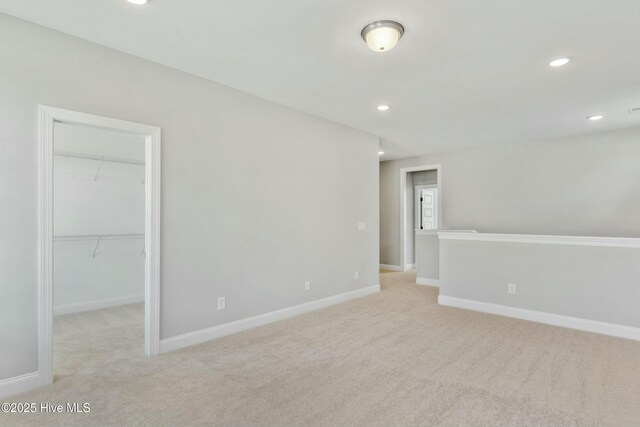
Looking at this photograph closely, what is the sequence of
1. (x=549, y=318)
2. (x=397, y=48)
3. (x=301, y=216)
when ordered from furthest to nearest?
(x=301, y=216), (x=549, y=318), (x=397, y=48)

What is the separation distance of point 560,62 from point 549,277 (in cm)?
246

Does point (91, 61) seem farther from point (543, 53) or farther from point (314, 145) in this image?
point (543, 53)

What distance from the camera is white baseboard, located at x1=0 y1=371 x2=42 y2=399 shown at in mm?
2299

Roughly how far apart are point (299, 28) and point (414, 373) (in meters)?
2.75

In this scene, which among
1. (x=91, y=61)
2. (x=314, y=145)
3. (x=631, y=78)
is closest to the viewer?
(x=91, y=61)

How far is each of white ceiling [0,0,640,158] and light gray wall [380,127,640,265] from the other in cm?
123

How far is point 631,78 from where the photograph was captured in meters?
3.26

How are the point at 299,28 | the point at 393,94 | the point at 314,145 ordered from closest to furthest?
the point at 299,28 → the point at 393,94 → the point at 314,145

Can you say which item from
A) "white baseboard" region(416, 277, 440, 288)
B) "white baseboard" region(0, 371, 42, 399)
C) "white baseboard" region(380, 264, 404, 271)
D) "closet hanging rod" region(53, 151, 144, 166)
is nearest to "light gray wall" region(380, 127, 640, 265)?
"white baseboard" region(416, 277, 440, 288)

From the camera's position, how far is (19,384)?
2352 millimetres

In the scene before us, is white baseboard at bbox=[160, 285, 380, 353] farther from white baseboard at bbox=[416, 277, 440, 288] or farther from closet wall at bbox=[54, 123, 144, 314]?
closet wall at bbox=[54, 123, 144, 314]

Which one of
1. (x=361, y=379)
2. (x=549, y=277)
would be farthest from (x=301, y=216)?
(x=549, y=277)

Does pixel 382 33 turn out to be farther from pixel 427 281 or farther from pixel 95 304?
pixel 427 281

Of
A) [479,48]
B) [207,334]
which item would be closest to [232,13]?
[479,48]
